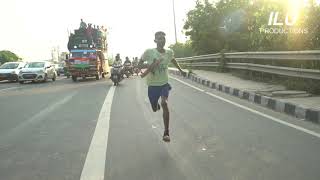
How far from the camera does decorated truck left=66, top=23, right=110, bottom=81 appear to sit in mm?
31516

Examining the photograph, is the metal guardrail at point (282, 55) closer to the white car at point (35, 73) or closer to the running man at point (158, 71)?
the running man at point (158, 71)

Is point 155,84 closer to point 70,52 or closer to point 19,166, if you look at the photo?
point 19,166

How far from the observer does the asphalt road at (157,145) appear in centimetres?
602

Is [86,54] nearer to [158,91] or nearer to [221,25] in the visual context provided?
[221,25]

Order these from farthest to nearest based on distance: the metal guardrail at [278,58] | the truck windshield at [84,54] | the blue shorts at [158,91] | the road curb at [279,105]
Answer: the truck windshield at [84,54] < the metal guardrail at [278,58] < the road curb at [279,105] < the blue shorts at [158,91]

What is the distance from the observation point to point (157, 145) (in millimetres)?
7797

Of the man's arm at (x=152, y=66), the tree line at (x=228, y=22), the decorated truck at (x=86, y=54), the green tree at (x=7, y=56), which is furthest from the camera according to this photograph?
the green tree at (x=7, y=56)

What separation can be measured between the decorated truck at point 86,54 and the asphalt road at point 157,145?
18.8 metres

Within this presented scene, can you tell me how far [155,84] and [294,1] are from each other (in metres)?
15.0

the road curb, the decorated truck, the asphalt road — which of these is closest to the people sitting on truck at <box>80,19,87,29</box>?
the decorated truck

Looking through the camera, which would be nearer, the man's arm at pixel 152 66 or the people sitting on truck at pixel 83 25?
the man's arm at pixel 152 66

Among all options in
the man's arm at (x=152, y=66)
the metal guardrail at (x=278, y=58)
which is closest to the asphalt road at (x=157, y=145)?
the man's arm at (x=152, y=66)

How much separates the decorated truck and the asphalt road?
18785mm

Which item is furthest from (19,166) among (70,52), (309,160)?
(70,52)
